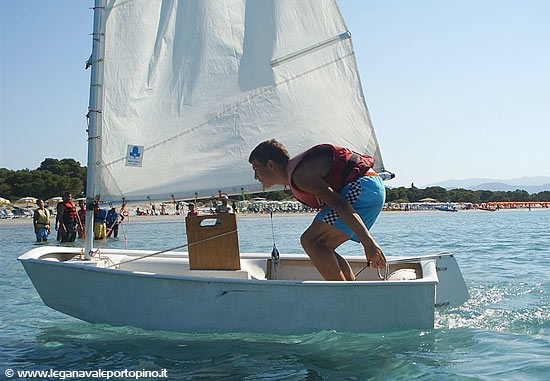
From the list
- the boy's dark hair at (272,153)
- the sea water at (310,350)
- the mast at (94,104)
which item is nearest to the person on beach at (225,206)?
the boy's dark hair at (272,153)

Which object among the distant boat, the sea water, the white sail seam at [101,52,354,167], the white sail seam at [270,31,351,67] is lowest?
the sea water

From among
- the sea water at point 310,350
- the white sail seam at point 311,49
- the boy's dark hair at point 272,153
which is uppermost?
the white sail seam at point 311,49

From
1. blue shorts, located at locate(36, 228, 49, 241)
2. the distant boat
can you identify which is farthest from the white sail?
the distant boat

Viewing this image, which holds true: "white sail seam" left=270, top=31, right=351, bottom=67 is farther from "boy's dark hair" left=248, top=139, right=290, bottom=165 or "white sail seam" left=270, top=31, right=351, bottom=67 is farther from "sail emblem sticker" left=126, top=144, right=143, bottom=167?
"sail emblem sticker" left=126, top=144, right=143, bottom=167

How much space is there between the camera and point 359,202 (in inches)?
183

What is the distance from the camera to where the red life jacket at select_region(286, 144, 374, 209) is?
4609mm

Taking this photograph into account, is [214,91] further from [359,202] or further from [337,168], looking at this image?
[359,202]

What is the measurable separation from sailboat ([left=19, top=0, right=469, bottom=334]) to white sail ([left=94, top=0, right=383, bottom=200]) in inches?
0.4

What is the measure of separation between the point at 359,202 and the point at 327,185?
15.8 inches

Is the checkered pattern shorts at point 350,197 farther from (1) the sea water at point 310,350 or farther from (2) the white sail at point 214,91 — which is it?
(2) the white sail at point 214,91

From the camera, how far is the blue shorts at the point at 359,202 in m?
4.63

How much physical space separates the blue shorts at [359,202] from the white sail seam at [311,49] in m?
1.75

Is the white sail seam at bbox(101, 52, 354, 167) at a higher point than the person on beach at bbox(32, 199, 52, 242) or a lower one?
higher

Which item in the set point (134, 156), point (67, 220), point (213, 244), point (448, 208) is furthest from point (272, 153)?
point (448, 208)
